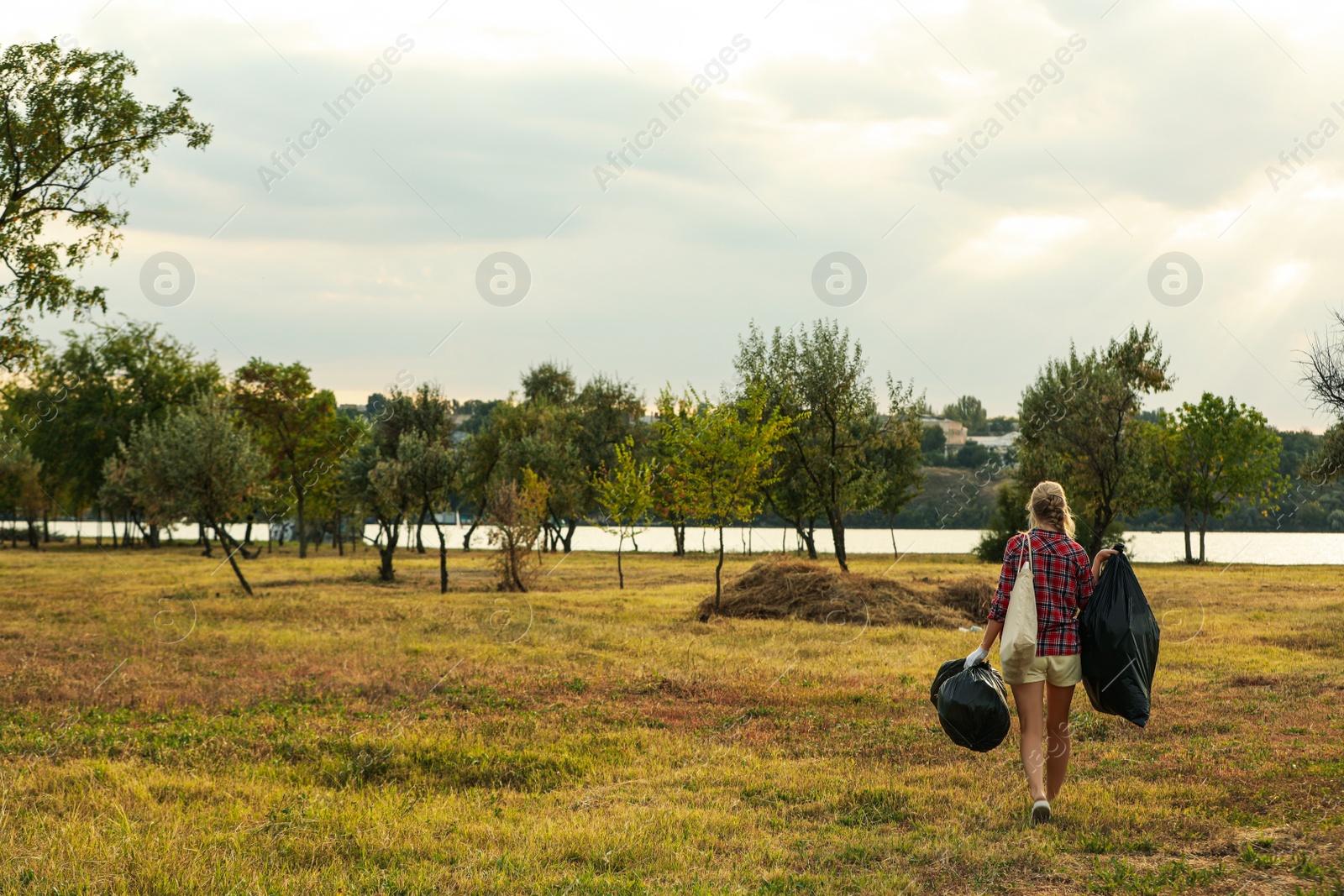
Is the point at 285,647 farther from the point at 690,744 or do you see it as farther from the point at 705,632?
the point at 690,744

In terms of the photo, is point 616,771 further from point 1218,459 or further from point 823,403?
point 1218,459

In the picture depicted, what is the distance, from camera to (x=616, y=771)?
394 inches

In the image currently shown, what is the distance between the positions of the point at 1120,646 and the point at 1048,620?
0.55 meters

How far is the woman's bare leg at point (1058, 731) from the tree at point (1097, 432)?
138 ft

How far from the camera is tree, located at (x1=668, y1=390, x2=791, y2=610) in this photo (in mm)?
27375

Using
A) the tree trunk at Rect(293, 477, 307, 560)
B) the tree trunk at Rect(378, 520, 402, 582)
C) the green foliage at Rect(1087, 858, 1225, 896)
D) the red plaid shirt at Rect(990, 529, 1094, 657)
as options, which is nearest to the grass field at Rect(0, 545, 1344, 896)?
the green foliage at Rect(1087, 858, 1225, 896)

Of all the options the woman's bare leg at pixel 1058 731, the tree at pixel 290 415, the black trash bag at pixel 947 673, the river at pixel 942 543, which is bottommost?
the river at pixel 942 543

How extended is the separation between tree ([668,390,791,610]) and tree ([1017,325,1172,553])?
82.3 feet

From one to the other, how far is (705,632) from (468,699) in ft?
31.9

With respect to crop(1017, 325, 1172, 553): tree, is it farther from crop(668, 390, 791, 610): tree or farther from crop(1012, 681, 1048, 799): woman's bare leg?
crop(1012, 681, 1048, 799): woman's bare leg

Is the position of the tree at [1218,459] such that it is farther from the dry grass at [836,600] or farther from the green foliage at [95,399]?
the green foliage at [95,399]

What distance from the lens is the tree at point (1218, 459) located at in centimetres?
6081

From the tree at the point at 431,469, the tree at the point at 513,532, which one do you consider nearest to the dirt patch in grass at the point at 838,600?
the tree at the point at 513,532

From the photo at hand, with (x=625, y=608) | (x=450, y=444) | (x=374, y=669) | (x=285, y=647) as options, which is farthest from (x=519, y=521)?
(x=374, y=669)
